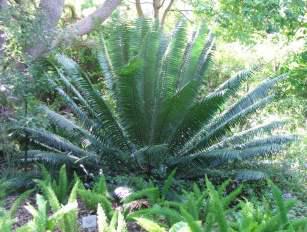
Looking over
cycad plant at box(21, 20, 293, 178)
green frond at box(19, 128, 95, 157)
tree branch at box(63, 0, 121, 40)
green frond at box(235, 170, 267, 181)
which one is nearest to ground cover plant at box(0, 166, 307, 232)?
green frond at box(235, 170, 267, 181)

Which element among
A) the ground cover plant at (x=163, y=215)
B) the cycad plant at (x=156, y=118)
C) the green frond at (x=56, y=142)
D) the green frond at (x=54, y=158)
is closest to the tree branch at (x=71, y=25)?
the cycad plant at (x=156, y=118)

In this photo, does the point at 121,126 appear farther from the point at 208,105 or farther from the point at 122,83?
the point at 208,105

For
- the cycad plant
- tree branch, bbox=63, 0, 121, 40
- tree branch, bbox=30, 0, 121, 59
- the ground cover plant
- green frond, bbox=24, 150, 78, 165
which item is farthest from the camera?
tree branch, bbox=63, 0, 121, 40

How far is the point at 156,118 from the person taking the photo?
17.7 ft

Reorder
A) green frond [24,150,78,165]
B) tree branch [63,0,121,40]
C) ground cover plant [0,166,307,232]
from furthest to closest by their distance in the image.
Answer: tree branch [63,0,121,40], green frond [24,150,78,165], ground cover plant [0,166,307,232]

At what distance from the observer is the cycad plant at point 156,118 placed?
532 centimetres

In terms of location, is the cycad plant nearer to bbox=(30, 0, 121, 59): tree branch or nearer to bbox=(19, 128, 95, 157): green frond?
bbox=(19, 128, 95, 157): green frond

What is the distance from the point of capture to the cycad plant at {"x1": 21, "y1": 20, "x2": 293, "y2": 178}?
5.32m

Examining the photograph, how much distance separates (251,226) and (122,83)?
2259 mm

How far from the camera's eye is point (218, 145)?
573 centimetres

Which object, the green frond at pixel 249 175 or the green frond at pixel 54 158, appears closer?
the green frond at pixel 249 175

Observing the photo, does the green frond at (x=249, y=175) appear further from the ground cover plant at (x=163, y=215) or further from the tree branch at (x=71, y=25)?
the tree branch at (x=71, y=25)

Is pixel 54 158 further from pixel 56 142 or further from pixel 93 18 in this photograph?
pixel 93 18

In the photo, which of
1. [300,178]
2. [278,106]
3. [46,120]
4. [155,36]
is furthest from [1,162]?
[278,106]
